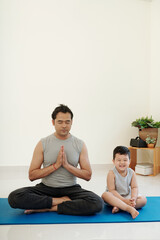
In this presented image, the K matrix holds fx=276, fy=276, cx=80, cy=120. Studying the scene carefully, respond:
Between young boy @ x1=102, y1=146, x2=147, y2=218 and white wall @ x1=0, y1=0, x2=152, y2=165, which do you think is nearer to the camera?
young boy @ x1=102, y1=146, x2=147, y2=218

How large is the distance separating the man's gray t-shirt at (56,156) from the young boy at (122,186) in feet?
1.11

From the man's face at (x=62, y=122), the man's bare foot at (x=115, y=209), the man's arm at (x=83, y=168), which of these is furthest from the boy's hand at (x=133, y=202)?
the man's face at (x=62, y=122)

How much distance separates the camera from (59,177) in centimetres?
241

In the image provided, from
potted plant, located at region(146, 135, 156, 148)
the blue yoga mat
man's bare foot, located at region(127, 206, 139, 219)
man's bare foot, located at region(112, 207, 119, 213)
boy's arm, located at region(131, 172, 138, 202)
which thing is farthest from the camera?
potted plant, located at region(146, 135, 156, 148)

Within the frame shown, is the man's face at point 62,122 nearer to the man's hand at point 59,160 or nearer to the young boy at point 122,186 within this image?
the man's hand at point 59,160

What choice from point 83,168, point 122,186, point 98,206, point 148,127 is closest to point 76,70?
point 148,127

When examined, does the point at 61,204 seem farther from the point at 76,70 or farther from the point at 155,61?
the point at 155,61

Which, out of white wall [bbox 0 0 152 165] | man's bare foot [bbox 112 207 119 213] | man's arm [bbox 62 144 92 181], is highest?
white wall [bbox 0 0 152 165]

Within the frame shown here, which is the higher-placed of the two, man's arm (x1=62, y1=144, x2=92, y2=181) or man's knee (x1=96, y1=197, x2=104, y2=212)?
man's arm (x1=62, y1=144, x2=92, y2=181)

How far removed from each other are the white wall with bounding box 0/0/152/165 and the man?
2281 millimetres

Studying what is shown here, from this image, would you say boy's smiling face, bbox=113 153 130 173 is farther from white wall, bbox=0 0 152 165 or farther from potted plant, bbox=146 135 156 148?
white wall, bbox=0 0 152 165

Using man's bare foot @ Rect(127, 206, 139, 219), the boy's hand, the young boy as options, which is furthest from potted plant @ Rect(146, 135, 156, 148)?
man's bare foot @ Rect(127, 206, 139, 219)

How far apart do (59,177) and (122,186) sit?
0.57 metres

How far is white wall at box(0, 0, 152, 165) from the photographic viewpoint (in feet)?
15.1
